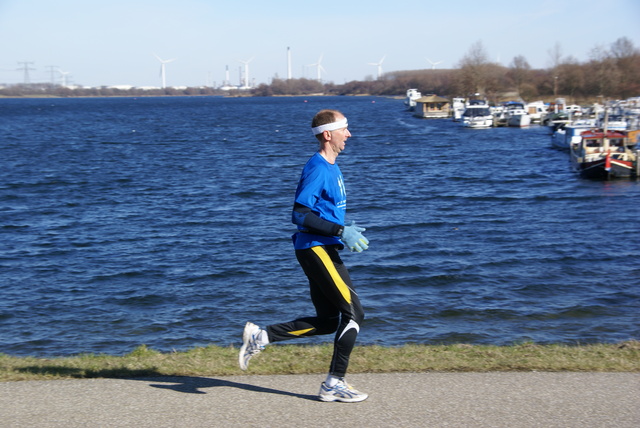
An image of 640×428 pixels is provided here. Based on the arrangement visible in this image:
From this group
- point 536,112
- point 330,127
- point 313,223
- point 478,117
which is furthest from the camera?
point 536,112

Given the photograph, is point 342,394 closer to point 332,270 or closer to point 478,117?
point 332,270

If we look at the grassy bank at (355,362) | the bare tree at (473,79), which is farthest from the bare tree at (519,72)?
the grassy bank at (355,362)

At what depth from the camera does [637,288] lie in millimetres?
16109

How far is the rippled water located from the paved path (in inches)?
236

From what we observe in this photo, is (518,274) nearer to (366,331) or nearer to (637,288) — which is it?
(637,288)

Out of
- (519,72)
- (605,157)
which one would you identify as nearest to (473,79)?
(519,72)

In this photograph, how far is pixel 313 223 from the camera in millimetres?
5016

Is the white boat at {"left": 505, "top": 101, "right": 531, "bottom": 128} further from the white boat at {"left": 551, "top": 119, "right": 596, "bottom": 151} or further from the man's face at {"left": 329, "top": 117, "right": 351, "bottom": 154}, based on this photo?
the man's face at {"left": 329, "top": 117, "right": 351, "bottom": 154}

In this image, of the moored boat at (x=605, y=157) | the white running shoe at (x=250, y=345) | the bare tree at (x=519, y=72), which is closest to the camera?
the white running shoe at (x=250, y=345)

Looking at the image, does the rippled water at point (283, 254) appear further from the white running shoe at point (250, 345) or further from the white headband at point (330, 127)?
the white headband at point (330, 127)

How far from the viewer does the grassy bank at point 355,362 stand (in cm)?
581

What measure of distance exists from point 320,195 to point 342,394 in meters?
1.42

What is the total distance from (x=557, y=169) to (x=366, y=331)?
34388 mm

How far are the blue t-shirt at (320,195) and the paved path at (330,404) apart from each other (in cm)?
114
